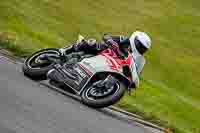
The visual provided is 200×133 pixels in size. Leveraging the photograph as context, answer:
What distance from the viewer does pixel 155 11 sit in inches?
1512

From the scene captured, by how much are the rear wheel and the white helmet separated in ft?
2.74

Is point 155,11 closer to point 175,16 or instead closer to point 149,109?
point 175,16

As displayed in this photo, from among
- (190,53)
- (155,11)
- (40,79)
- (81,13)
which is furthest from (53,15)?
(40,79)

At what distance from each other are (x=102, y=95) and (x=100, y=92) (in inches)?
4.5

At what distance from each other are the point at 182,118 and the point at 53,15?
43.6 ft

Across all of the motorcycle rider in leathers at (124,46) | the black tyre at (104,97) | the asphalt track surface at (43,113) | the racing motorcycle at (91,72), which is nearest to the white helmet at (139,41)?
the motorcycle rider in leathers at (124,46)

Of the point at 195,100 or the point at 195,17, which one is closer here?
the point at 195,100

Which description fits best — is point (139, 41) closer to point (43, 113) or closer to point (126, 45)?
point (126, 45)

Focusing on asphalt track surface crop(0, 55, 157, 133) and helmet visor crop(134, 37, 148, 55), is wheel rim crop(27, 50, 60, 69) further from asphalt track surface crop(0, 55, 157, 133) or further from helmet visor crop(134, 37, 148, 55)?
helmet visor crop(134, 37, 148, 55)

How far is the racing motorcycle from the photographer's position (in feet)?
35.7

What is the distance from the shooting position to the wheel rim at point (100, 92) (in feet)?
35.5

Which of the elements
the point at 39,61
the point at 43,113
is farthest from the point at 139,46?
the point at 43,113

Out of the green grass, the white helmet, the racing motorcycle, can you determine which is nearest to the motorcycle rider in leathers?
the white helmet

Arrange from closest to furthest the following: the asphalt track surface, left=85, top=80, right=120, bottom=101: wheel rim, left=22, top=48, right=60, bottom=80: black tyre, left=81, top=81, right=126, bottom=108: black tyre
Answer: the asphalt track surface
left=81, top=81, right=126, bottom=108: black tyre
left=85, top=80, right=120, bottom=101: wheel rim
left=22, top=48, right=60, bottom=80: black tyre
